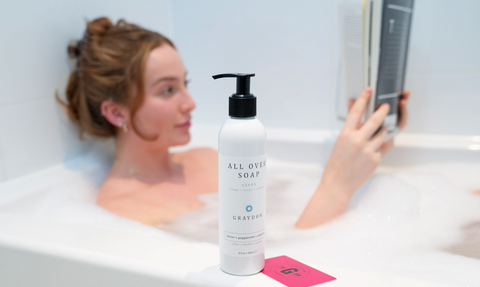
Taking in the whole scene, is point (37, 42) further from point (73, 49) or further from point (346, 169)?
point (346, 169)

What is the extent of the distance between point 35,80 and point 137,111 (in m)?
0.28

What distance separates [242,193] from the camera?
1.57 feet

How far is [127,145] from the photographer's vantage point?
122 cm

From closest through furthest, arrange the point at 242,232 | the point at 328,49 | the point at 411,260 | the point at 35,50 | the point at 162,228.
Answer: the point at 242,232 → the point at 411,260 → the point at 162,228 → the point at 35,50 → the point at 328,49

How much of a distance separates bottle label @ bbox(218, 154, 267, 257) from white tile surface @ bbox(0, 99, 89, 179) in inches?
30.2

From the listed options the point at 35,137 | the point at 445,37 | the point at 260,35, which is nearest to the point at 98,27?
the point at 35,137

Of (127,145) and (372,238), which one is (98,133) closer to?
(127,145)

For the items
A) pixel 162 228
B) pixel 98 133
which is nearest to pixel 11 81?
pixel 98 133

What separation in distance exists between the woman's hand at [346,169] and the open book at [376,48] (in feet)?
0.21

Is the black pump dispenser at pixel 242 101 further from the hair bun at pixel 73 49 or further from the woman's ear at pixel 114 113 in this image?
the hair bun at pixel 73 49

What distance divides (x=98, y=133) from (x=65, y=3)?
0.39m

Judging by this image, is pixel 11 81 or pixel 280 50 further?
pixel 280 50

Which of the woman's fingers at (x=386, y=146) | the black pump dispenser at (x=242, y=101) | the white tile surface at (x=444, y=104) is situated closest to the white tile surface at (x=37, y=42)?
the black pump dispenser at (x=242, y=101)

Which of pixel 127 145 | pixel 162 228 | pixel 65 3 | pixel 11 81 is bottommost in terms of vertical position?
pixel 162 228
